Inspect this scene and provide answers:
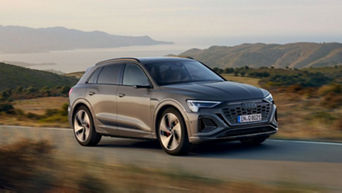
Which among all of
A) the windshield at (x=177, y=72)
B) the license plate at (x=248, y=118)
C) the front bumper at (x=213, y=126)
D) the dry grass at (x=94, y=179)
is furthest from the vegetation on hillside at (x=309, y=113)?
the dry grass at (x=94, y=179)

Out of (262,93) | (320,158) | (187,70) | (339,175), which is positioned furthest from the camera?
(187,70)

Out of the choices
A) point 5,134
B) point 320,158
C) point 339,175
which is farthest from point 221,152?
point 5,134

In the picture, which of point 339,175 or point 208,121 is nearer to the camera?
point 339,175

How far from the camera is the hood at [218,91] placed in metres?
9.97

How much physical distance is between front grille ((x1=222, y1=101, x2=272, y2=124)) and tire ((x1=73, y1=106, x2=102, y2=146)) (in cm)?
314

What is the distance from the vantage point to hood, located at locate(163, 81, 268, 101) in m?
9.97

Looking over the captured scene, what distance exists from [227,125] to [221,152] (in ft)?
2.84

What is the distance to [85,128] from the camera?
40.2 feet

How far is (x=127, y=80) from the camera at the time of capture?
1139cm

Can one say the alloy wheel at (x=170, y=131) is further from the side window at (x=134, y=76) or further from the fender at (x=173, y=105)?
the side window at (x=134, y=76)

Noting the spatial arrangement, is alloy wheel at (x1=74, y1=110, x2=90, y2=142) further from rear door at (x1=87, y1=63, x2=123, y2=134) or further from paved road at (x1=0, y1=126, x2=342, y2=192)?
rear door at (x1=87, y1=63, x2=123, y2=134)

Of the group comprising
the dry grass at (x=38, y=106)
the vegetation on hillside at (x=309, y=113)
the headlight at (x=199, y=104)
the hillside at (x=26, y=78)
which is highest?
the headlight at (x=199, y=104)

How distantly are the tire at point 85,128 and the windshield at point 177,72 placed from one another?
1.76 metres

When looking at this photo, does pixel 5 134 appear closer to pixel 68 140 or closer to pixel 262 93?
pixel 68 140
